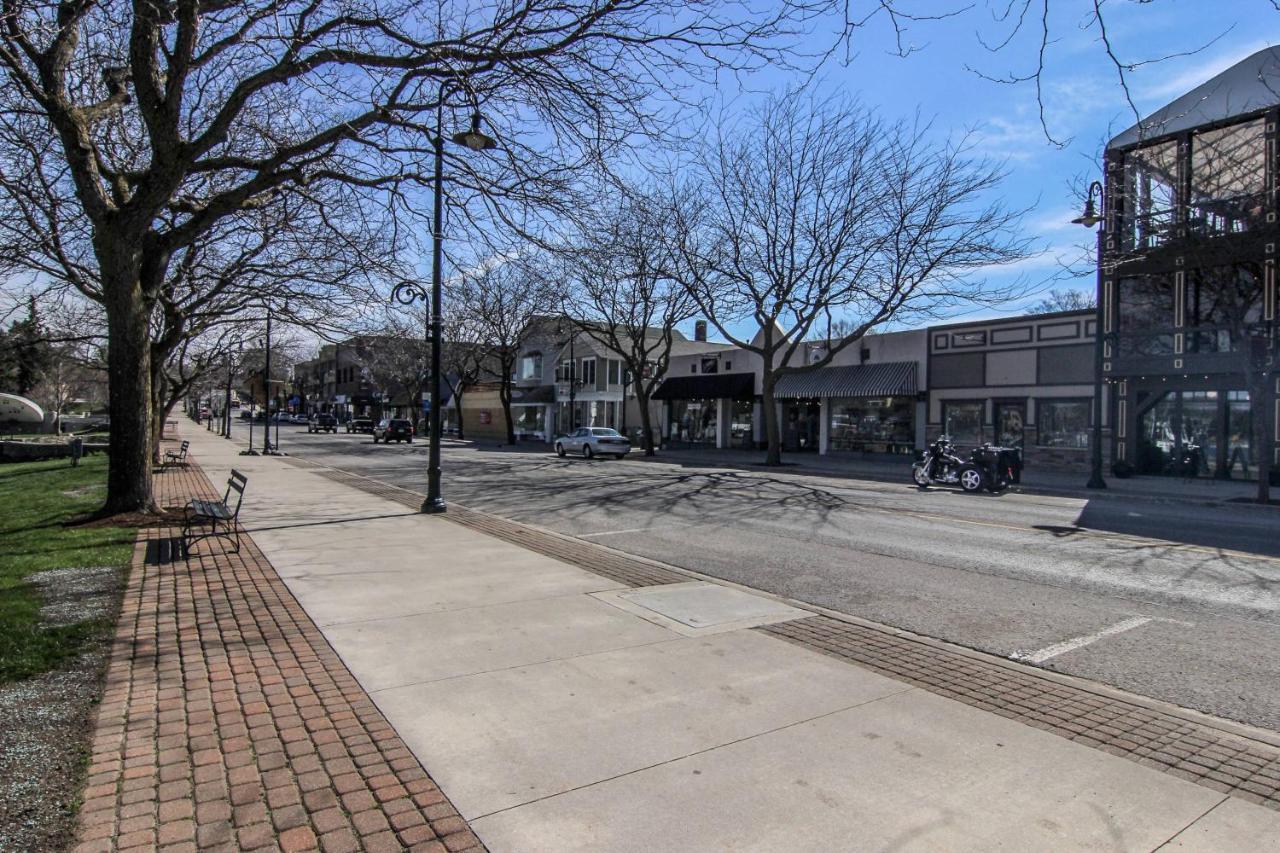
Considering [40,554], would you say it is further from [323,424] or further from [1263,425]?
[323,424]

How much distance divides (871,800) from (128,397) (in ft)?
37.3

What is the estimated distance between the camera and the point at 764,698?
4.54 metres

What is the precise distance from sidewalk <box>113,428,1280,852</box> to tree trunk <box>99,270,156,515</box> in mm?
5831

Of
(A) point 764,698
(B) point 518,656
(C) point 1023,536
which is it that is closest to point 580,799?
(A) point 764,698

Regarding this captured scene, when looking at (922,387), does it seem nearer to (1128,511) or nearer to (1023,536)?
(1128,511)

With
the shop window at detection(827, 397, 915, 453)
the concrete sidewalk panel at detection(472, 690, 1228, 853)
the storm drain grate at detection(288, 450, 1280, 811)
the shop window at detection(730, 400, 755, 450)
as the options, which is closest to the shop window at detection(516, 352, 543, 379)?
the shop window at detection(730, 400, 755, 450)

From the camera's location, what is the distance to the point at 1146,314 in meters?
24.2

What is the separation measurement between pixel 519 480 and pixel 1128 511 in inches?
558

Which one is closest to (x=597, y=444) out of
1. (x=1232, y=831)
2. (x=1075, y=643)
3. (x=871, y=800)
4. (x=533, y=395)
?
(x=533, y=395)

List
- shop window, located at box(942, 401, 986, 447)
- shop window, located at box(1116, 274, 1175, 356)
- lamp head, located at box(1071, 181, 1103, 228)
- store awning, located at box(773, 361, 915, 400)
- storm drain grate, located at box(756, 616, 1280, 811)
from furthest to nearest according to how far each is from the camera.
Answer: store awning, located at box(773, 361, 915, 400) → shop window, located at box(942, 401, 986, 447) → shop window, located at box(1116, 274, 1175, 356) → lamp head, located at box(1071, 181, 1103, 228) → storm drain grate, located at box(756, 616, 1280, 811)

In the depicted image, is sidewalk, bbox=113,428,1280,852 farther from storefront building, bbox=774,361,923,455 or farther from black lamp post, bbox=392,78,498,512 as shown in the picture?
storefront building, bbox=774,361,923,455

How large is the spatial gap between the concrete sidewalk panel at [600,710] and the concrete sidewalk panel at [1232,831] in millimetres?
1669

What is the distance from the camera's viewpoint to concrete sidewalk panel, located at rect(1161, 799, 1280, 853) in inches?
120

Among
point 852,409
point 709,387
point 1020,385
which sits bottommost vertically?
point 852,409
